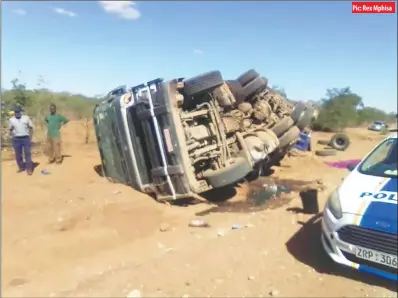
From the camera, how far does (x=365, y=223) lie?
3.69m

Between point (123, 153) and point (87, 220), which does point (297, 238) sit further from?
point (123, 153)

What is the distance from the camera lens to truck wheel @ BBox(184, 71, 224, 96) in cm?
683

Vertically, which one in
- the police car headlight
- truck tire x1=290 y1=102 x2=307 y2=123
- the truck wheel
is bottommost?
the police car headlight

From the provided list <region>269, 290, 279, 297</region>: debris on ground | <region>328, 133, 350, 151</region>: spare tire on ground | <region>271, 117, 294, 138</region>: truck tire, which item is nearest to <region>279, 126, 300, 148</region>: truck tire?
<region>271, 117, 294, 138</region>: truck tire

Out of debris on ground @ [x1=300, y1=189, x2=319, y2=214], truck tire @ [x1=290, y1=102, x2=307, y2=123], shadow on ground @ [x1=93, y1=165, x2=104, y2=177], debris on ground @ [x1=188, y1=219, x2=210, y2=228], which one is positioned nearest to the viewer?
debris on ground @ [x1=188, y1=219, x2=210, y2=228]

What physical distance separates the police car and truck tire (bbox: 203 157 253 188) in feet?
7.79

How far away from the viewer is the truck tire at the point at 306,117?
28.7 ft

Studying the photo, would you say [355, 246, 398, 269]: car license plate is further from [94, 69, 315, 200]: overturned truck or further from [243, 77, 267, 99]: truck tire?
[243, 77, 267, 99]: truck tire

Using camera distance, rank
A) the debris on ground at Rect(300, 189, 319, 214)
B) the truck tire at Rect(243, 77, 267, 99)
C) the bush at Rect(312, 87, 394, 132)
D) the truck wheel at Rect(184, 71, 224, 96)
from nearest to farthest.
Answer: the debris on ground at Rect(300, 189, 319, 214), the truck wheel at Rect(184, 71, 224, 96), the truck tire at Rect(243, 77, 267, 99), the bush at Rect(312, 87, 394, 132)

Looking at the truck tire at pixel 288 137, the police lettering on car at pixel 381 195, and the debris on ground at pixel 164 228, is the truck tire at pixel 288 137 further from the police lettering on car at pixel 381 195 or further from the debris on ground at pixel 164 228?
the police lettering on car at pixel 381 195

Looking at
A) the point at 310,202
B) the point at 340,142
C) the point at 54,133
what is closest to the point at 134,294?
the point at 310,202

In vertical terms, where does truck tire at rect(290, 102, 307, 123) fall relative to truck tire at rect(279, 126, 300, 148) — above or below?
above

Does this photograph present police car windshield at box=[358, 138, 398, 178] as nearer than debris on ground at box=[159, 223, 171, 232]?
Yes

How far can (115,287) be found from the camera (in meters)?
3.95
